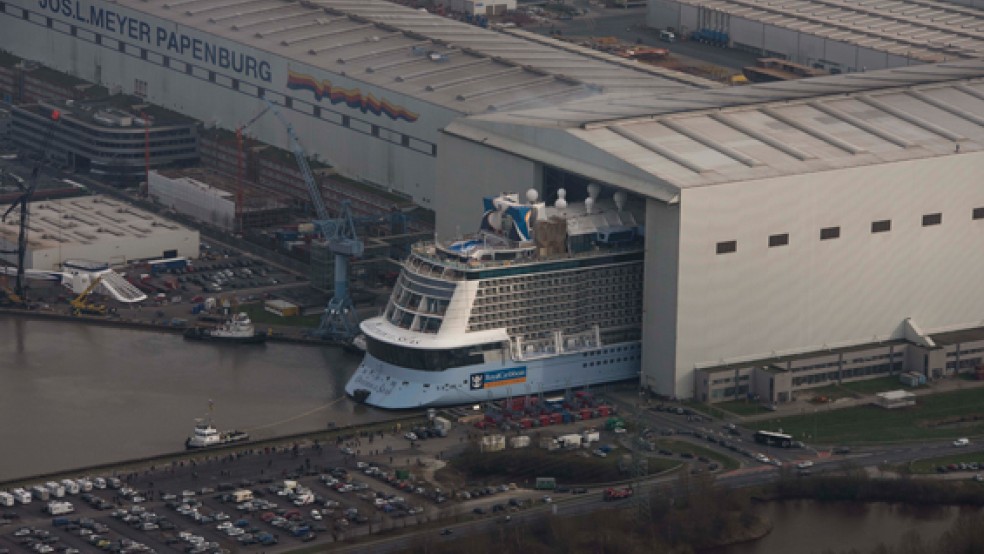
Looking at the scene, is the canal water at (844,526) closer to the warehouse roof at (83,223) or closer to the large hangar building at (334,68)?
the large hangar building at (334,68)

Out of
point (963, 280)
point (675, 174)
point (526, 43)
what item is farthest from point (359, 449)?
point (526, 43)

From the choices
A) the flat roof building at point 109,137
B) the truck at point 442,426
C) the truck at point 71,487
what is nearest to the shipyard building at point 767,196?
the truck at point 442,426

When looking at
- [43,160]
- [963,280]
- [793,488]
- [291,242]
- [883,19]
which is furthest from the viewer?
[883,19]

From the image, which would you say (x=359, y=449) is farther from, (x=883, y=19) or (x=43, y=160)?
(x=883, y=19)

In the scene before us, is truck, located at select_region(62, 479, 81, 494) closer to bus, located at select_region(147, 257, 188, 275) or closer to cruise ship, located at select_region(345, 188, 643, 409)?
cruise ship, located at select_region(345, 188, 643, 409)

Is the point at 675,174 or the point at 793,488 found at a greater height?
the point at 675,174

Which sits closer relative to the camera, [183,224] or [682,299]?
[682,299]

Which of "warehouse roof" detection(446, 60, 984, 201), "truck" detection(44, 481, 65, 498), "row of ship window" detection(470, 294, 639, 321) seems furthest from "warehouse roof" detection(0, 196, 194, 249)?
"truck" detection(44, 481, 65, 498)

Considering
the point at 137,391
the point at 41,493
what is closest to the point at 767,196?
the point at 137,391

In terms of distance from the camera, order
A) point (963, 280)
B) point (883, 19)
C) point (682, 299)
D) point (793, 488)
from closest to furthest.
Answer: point (793, 488)
point (682, 299)
point (963, 280)
point (883, 19)
